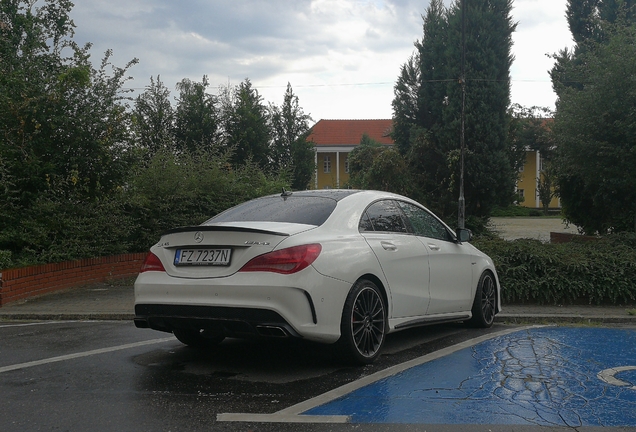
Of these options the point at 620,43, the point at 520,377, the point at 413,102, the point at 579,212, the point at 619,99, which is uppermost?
the point at 413,102

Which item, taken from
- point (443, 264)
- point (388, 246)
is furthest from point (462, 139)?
point (388, 246)

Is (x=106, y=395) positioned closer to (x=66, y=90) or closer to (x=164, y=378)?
(x=164, y=378)

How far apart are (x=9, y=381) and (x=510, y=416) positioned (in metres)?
3.84

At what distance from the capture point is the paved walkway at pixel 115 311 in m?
8.79

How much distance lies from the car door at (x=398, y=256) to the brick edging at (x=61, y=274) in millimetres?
6914

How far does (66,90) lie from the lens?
12.8m

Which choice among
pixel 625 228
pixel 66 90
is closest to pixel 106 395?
pixel 66 90

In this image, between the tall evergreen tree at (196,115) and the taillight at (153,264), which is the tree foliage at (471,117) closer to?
the tall evergreen tree at (196,115)

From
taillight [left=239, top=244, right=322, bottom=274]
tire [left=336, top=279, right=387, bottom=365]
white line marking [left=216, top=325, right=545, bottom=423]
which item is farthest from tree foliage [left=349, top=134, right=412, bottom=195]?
taillight [left=239, top=244, right=322, bottom=274]

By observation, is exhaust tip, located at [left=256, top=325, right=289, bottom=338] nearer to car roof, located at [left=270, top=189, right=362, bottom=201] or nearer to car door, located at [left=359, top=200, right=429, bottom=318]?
car door, located at [left=359, top=200, right=429, bottom=318]

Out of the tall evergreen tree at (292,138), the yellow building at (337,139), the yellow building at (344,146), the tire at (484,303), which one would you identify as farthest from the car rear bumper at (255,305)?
the yellow building at (337,139)

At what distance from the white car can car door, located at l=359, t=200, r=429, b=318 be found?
0.4 inches

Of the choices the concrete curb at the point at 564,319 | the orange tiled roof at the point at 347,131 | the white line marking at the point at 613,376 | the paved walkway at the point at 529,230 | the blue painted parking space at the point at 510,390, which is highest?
the orange tiled roof at the point at 347,131

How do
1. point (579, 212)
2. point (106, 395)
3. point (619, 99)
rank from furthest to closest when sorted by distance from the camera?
point (579, 212) → point (619, 99) → point (106, 395)
